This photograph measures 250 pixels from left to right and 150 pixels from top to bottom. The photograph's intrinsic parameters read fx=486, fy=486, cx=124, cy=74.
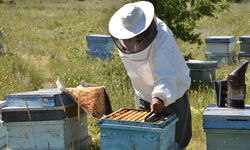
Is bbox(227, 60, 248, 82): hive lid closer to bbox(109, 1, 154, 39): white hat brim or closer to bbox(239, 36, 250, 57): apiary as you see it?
bbox(109, 1, 154, 39): white hat brim

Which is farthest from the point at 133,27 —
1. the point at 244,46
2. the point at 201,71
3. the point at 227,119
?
the point at 244,46

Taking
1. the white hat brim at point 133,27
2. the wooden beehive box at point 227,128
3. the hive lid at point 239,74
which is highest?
the white hat brim at point 133,27

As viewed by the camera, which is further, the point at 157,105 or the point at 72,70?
the point at 72,70

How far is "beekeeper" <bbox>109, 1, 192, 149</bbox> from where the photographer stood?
3.56 meters

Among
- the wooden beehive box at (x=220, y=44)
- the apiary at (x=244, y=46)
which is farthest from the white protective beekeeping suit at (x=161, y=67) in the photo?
the apiary at (x=244, y=46)

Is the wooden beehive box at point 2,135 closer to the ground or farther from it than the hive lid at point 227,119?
closer to the ground

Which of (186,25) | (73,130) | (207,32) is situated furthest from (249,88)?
(207,32)

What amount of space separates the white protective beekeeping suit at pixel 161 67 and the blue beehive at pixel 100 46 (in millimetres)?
6879

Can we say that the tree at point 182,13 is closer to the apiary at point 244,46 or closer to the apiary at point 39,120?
the apiary at point 244,46

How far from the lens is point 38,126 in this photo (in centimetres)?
434

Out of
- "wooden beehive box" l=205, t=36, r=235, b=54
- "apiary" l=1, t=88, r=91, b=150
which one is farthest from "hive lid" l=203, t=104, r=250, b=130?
"wooden beehive box" l=205, t=36, r=235, b=54

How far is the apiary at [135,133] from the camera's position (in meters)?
3.33

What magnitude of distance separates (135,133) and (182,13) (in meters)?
6.39

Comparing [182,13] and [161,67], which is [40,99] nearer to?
[161,67]
